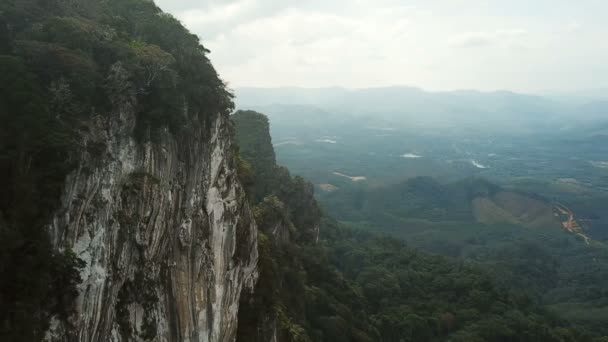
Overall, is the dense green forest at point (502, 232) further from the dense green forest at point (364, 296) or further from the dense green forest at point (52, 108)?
the dense green forest at point (52, 108)

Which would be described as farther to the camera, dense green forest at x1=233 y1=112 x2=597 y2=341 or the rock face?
dense green forest at x1=233 y1=112 x2=597 y2=341

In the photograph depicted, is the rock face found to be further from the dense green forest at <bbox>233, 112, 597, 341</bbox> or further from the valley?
the valley

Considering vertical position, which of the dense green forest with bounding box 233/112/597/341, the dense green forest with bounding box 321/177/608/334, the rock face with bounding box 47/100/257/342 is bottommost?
the dense green forest with bounding box 321/177/608/334

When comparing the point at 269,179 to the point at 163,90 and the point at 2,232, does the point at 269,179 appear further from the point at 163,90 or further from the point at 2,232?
the point at 2,232

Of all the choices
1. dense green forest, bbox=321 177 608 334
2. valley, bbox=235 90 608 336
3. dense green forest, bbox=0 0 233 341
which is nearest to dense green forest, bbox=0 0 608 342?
dense green forest, bbox=0 0 233 341

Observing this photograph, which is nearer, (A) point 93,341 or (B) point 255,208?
(A) point 93,341

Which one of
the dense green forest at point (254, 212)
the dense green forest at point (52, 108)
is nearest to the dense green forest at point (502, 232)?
the dense green forest at point (254, 212)

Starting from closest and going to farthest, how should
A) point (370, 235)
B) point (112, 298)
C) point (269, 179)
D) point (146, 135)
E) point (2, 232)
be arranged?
1. point (2, 232)
2. point (112, 298)
3. point (146, 135)
4. point (269, 179)
5. point (370, 235)

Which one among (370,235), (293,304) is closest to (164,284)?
(293,304)
